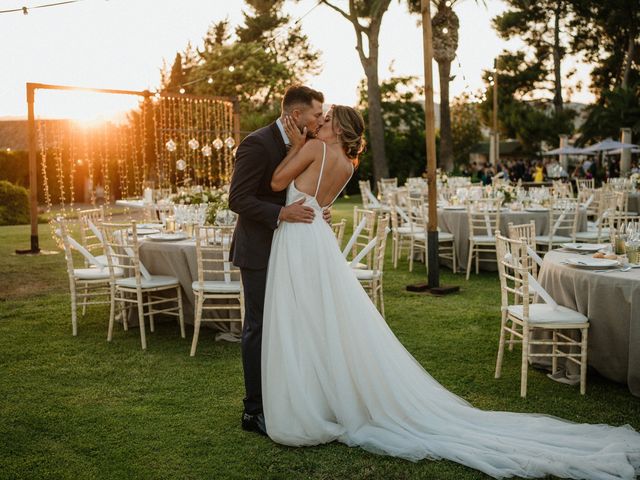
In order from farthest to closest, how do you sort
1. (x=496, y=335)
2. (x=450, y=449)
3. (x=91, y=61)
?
1. (x=91, y=61)
2. (x=496, y=335)
3. (x=450, y=449)

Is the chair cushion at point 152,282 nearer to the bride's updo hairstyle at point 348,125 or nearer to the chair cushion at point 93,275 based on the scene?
the chair cushion at point 93,275

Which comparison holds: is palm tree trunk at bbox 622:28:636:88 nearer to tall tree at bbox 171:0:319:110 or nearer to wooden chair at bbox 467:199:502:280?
tall tree at bbox 171:0:319:110

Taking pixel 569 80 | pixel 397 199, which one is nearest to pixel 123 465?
pixel 397 199

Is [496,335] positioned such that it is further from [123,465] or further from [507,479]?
[123,465]

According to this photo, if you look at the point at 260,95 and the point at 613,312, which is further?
the point at 260,95

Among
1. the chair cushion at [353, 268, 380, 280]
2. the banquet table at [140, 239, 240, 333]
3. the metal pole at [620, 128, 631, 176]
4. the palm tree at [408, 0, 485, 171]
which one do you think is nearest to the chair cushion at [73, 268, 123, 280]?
the banquet table at [140, 239, 240, 333]

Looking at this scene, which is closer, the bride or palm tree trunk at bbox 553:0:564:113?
the bride

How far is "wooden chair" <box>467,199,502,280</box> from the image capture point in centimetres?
859

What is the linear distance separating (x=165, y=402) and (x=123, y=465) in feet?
3.09

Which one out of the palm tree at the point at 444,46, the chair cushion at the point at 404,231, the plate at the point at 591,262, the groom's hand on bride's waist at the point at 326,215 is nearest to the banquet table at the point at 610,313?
the plate at the point at 591,262

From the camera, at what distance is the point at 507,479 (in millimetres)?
3105

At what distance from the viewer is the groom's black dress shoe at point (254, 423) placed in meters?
3.72

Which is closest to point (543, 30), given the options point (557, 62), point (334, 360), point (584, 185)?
point (557, 62)

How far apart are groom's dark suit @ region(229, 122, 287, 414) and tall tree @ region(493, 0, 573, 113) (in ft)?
112
